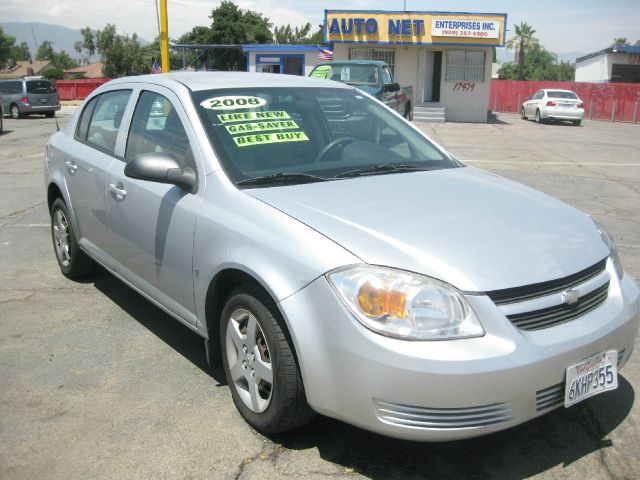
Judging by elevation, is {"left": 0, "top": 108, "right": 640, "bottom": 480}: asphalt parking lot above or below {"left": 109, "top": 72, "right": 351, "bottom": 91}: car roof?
below

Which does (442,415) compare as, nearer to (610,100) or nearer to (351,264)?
(351,264)

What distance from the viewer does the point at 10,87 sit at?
89.2ft

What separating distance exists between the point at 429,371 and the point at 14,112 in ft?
95.6

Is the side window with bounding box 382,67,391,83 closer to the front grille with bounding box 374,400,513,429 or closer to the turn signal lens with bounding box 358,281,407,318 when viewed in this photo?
the turn signal lens with bounding box 358,281,407,318

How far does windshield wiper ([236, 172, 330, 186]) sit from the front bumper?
830 mm

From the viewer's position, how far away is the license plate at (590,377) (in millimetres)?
2549

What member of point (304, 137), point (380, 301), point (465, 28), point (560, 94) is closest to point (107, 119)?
point (304, 137)

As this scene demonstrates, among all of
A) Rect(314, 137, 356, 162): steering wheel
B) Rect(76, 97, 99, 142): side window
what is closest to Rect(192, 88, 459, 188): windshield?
Rect(314, 137, 356, 162): steering wheel

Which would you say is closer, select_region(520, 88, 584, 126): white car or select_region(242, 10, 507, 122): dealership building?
select_region(520, 88, 584, 126): white car

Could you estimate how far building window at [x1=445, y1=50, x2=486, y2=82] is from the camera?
28016mm

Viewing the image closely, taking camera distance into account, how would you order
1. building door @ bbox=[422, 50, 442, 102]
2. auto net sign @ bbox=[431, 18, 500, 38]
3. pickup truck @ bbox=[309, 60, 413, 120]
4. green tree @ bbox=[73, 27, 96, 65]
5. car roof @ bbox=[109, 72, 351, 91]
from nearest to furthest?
car roof @ bbox=[109, 72, 351, 91] < pickup truck @ bbox=[309, 60, 413, 120] < auto net sign @ bbox=[431, 18, 500, 38] < building door @ bbox=[422, 50, 442, 102] < green tree @ bbox=[73, 27, 96, 65]

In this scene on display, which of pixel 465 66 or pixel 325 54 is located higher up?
pixel 325 54

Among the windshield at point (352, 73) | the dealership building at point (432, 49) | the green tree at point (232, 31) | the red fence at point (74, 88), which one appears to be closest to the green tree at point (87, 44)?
the green tree at point (232, 31)

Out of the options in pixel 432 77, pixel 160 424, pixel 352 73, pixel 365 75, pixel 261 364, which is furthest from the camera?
pixel 432 77
